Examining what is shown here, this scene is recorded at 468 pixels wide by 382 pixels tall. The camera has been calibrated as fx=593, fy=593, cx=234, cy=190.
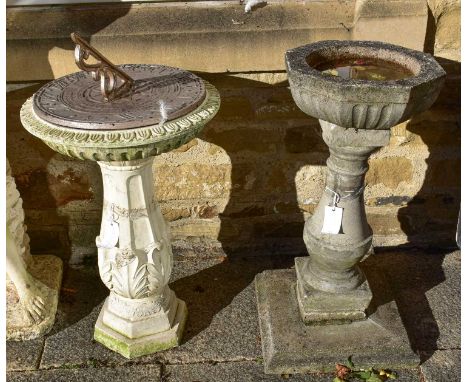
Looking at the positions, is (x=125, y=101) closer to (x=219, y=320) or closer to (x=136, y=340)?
(x=136, y=340)

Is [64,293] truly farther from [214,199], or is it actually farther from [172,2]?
[172,2]

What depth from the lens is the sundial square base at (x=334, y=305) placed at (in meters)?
2.94

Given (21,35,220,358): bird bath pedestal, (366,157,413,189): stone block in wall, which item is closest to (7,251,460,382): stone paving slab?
(21,35,220,358): bird bath pedestal

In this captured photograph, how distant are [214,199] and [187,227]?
26 centimetres

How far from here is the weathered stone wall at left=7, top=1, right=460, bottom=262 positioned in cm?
327

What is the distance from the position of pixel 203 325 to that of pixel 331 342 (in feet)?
2.27

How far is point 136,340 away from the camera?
297 cm

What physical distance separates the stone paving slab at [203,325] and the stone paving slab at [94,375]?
0.05 meters

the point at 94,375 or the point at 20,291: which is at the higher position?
the point at 20,291

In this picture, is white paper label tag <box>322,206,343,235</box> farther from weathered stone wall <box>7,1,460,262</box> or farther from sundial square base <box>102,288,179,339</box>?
sundial square base <box>102,288,179,339</box>

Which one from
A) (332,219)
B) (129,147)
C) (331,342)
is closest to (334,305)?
(331,342)

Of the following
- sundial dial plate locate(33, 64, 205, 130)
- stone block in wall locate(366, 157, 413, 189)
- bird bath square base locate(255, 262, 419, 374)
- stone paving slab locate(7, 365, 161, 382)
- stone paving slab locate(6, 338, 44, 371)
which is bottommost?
stone paving slab locate(7, 365, 161, 382)

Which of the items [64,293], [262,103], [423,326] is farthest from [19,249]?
[423,326]

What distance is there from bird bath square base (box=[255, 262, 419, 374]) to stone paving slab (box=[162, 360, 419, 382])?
0.03 meters
